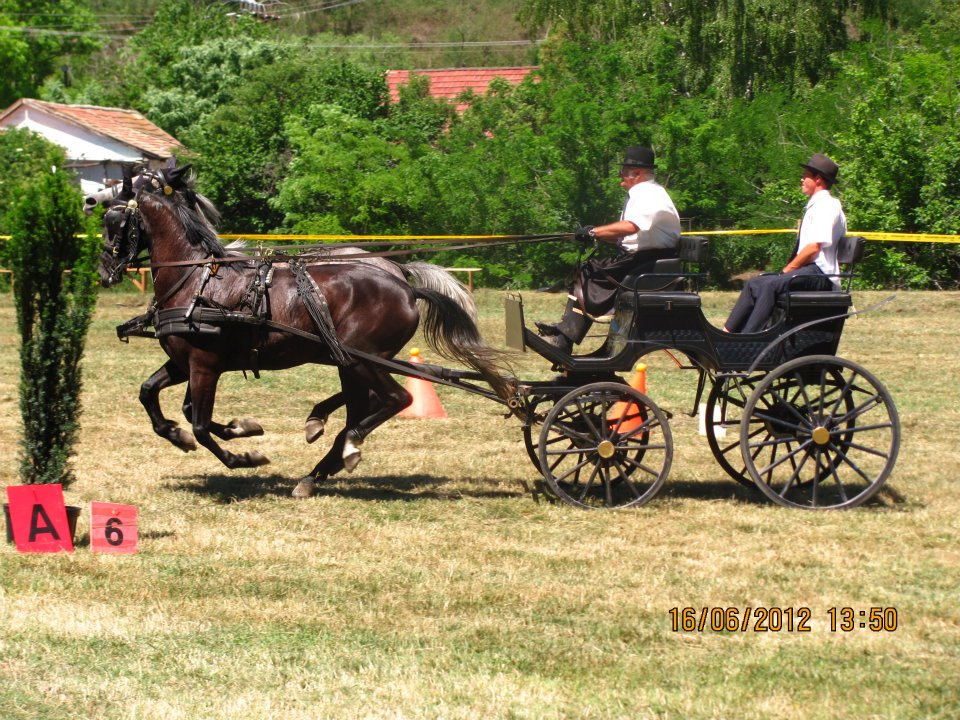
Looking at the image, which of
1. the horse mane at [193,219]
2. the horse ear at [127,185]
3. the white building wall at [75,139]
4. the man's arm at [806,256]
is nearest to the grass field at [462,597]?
the man's arm at [806,256]

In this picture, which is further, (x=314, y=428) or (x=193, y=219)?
(x=314, y=428)

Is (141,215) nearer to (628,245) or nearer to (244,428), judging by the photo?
(244,428)

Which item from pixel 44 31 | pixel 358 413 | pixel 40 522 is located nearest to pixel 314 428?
pixel 358 413

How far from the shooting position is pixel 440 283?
344 inches

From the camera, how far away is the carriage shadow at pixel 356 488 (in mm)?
8664

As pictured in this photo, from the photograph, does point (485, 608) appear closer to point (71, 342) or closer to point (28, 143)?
point (71, 342)

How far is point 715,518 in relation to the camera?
7.92m

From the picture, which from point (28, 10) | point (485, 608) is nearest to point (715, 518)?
point (485, 608)

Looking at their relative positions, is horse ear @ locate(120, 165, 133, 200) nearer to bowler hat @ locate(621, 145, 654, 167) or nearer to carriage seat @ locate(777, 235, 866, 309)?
bowler hat @ locate(621, 145, 654, 167)

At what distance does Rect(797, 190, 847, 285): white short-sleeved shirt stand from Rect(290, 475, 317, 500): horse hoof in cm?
345

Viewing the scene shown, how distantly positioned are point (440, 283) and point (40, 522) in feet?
9.96

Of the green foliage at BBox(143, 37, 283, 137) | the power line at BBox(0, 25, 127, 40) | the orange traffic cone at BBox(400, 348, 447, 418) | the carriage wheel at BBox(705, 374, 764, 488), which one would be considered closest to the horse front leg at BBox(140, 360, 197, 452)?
the orange traffic cone at BBox(400, 348, 447, 418)

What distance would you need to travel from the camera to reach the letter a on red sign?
6.88 meters
